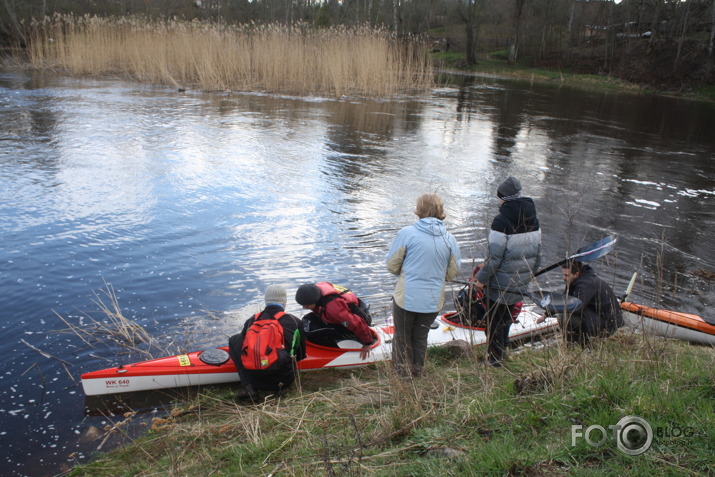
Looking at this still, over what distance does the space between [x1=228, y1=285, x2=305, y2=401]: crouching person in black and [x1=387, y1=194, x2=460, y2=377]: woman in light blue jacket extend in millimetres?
903

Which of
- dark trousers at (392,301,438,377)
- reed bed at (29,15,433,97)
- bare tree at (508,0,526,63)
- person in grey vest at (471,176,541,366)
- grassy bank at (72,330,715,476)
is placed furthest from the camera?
bare tree at (508,0,526,63)

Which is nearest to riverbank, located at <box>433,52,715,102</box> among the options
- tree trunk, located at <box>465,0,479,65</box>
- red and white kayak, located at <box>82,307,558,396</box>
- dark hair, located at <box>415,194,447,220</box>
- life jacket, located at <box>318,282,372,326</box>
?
tree trunk, located at <box>465,0,479,65</box>

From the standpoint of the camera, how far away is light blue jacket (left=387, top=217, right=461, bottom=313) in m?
3.76

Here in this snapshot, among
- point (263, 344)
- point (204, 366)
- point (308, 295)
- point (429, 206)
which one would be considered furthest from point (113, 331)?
point (429, 206)

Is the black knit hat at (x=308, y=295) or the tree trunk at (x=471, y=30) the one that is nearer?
the black knit hat at (x=308, y=295)

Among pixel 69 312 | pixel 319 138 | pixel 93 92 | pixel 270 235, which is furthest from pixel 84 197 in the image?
pixel 93 92

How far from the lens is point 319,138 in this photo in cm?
1341

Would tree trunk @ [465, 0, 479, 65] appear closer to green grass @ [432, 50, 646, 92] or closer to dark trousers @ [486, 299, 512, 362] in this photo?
green grass @ [432, 50, 646, 92]

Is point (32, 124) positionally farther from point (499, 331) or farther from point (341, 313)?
point (499, 331)

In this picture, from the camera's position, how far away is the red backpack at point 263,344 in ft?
13.5

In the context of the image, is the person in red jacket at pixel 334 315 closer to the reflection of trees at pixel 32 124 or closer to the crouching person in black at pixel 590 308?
the crouching person in black at pixel 590 308

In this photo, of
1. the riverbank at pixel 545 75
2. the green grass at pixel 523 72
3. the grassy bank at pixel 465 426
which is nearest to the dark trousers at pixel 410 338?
the grassy bank at pixel 465 426

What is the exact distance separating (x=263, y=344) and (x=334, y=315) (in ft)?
2.05

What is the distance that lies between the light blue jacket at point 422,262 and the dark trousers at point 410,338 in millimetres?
95
